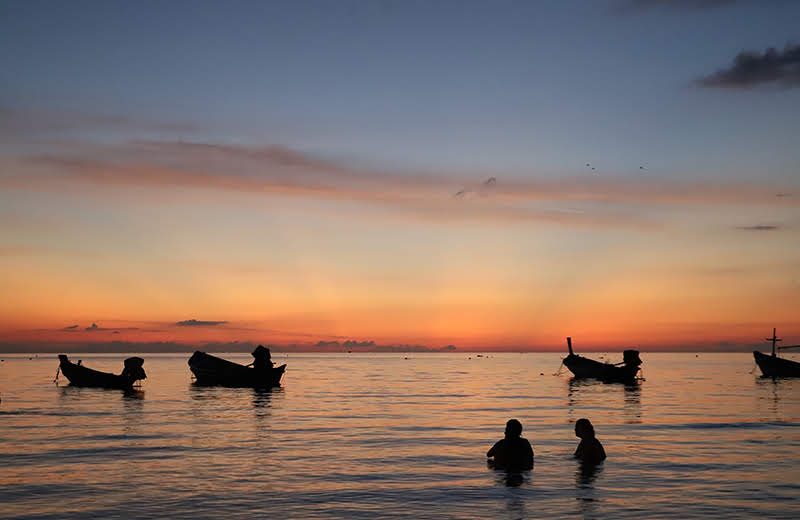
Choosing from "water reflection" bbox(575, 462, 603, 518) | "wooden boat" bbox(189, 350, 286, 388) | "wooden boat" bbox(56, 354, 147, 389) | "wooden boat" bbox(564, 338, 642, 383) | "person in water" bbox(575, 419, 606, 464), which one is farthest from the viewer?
"wooden boat" bbox(564, 338, 642, 383)

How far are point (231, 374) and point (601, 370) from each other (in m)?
50.7

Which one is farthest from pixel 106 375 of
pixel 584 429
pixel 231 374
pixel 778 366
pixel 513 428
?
pixel 778 366

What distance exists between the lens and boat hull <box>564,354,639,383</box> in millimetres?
90125

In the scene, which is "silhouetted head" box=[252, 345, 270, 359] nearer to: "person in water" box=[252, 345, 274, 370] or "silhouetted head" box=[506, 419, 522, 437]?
"person in water" box=[252, 345, 274, 370]

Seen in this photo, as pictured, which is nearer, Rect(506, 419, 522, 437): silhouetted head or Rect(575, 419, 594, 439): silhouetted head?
Rect(506, 419, 522, 437): silhouetted head

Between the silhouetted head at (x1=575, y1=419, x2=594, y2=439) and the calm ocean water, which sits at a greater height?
the silhouetted head at (x1=575, y1=419, x2=594, y2=439)

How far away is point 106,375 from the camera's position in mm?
76438

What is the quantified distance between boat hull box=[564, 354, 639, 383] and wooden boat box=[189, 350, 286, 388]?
43495 mm

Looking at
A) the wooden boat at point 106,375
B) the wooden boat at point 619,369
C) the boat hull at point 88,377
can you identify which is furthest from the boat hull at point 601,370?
the boat hull at point 88,377

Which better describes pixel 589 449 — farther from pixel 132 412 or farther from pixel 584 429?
pixel 132 412

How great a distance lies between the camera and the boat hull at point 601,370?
90125 mm

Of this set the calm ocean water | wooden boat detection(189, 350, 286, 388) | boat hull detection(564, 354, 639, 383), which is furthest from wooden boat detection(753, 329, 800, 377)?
wooden boat detection(189, 350, 286, 388)

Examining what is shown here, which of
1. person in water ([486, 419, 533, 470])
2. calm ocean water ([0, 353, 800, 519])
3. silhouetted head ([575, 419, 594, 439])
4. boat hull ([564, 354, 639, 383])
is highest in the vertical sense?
silhouetted head ([575, 419, 594, 439])

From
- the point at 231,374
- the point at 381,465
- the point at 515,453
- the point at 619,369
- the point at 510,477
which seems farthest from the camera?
the point at 619,369
